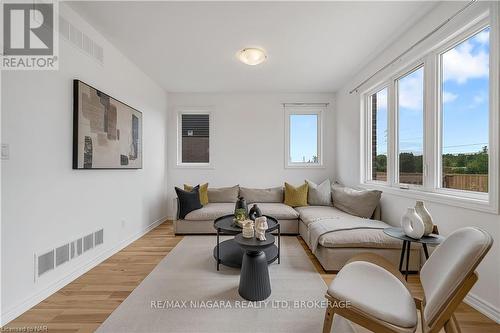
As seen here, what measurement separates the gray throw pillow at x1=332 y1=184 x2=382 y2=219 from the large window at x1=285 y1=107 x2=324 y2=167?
1.33m

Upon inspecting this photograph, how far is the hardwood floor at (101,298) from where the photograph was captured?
5.48 feet

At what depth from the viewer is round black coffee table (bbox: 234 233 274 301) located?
1.93 m

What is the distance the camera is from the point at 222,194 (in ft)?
14.5

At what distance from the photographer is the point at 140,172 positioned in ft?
12.0

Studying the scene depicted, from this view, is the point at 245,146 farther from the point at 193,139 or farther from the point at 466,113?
the point at 466,113

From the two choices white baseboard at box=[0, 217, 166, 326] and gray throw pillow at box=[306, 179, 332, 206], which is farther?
gray throw pillow at box=[306, 179, 332, 206]

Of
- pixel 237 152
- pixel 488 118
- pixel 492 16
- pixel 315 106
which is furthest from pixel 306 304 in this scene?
pixel 315 106

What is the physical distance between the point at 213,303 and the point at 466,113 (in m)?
2.81

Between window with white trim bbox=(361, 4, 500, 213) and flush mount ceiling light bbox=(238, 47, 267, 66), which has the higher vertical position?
flush mount ceiling light bbox=(238, 47, 267, 66)

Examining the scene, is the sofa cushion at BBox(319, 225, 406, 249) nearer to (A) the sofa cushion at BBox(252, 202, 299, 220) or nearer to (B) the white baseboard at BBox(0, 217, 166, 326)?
(A) the sofa cushion at BBox(252, 202, 299, 220)

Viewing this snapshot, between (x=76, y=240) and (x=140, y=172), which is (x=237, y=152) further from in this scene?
(x=76, y=240)

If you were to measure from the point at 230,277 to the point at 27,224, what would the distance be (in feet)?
5.91

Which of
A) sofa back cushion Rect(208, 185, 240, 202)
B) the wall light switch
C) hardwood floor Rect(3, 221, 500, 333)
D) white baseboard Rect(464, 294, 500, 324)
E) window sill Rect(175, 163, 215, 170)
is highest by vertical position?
the wall light switch

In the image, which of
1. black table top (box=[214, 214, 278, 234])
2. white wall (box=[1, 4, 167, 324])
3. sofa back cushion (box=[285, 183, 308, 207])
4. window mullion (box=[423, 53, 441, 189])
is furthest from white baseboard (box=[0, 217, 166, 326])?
window mullion (box=[423, 53, 441, 189])
